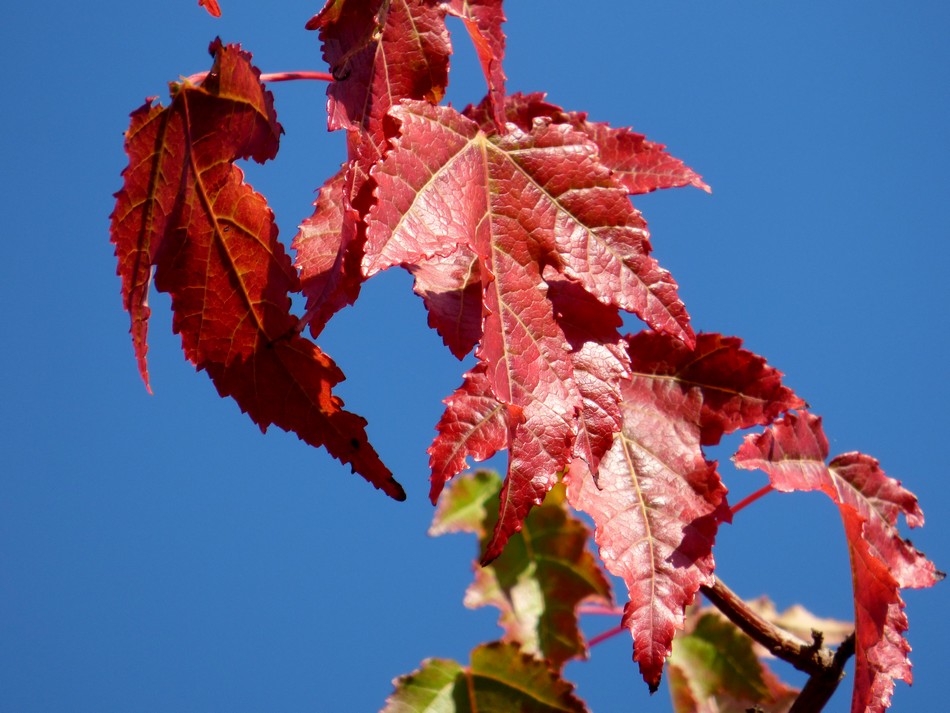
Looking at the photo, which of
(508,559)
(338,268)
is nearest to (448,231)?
(338,268)

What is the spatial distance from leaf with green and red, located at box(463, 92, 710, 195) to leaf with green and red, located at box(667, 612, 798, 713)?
2.42ft

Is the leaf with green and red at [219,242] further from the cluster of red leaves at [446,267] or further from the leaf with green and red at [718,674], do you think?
the leaf with green and red at [718,674]

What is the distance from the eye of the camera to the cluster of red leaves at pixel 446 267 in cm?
54

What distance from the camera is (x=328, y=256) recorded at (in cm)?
58

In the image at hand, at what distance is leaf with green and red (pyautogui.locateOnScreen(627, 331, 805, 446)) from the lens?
0.70m

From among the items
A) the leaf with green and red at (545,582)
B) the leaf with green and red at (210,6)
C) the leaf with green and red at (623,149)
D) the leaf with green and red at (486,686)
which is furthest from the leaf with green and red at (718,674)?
the leaf with green and red at (210,6)

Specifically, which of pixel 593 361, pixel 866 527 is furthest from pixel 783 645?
pixel 593 361

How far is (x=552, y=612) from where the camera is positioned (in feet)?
3.75

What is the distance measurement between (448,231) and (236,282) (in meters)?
0.14

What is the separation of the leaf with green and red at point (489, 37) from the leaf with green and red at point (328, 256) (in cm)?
11

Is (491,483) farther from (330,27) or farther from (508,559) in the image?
(330,27)

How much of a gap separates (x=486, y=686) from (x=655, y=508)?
34 cm

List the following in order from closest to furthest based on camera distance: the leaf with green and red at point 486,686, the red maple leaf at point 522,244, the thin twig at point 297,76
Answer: the red maple leaf at point 522,244 < the thin twig at point 297,76 < the leaf with green and red at point 486,686

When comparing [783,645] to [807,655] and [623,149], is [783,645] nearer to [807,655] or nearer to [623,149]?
[807,655]
